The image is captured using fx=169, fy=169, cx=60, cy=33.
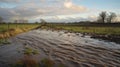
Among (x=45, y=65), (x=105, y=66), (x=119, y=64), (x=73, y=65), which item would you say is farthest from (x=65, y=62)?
(x=119, y=64)

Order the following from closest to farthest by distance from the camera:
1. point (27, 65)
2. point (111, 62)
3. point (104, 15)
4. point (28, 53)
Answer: point (27, 65), point (111, 62), point (28, 53), point (104, 15)

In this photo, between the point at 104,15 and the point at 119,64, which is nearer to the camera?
the point at 119,64

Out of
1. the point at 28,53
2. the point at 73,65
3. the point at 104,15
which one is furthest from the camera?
the point at 104,15

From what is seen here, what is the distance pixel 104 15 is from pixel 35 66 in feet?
396

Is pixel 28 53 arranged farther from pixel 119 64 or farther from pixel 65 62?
pixel 119 64

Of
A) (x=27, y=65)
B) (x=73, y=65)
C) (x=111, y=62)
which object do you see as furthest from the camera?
(x=111, y=62)

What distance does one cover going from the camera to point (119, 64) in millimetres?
14289

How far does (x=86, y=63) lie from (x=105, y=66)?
5.35ft

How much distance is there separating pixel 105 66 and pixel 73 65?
2.57 metres

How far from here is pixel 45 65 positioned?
1306 centimetres

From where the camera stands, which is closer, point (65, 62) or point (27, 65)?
point (27, 65)

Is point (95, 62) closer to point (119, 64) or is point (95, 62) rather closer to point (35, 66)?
point (119, 64)

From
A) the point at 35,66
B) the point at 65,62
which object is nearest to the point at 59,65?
the point at 65,62

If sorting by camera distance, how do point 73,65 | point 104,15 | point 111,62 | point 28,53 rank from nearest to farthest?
point 73,65 < point 111,62 < point 28,53 < point 104,15
